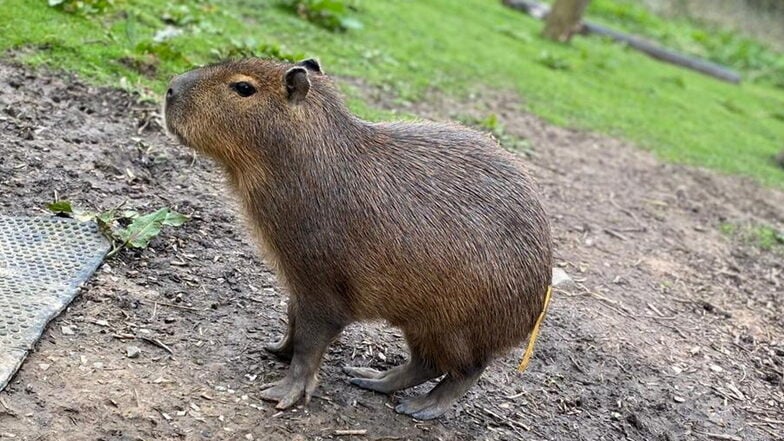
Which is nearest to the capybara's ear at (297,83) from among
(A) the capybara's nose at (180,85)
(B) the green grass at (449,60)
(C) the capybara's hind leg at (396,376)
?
(A) the capybara's nose at (180,85)

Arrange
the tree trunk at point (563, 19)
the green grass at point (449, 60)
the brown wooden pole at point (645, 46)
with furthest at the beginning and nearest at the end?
the brown wooden pole at point (645, 46)
the tree trunk at point (563, 19)
the green grass at point (449, 60)

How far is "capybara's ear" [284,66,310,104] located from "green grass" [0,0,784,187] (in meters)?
2.47

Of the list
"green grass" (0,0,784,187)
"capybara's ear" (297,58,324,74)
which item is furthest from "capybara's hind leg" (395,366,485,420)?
"green grass" (0,0,784,187)

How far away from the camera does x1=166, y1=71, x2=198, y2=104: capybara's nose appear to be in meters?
3.28

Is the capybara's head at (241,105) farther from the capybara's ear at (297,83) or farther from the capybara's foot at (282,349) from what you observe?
the capybara's foot at (282,349)

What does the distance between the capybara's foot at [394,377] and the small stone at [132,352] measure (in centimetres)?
80

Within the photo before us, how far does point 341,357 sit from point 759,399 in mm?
2024

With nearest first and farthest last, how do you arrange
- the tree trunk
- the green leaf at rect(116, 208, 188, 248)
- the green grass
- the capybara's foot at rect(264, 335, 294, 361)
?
the capybara's foot at rect(264, 335, 294, 361)
the green leaf at rect(116, 208, 188, 248)
the green grass
the tree trunk

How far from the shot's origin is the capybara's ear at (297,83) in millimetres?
3146

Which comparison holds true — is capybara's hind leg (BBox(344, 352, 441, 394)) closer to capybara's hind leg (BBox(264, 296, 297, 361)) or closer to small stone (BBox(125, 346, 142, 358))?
capybara's hind leg (BBox(264, 296, 297, 361))

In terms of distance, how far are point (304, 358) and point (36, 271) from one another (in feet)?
3.70

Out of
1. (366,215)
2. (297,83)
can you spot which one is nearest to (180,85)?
(297,83)

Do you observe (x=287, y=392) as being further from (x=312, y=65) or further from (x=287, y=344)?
(x=312, y=65)

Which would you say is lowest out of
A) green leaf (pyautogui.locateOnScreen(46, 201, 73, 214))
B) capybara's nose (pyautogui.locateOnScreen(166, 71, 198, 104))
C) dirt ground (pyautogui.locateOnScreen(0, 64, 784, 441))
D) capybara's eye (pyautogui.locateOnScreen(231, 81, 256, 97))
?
dirt ground (pyautogui.locateOnScreen(0, 64, 784, 441))
